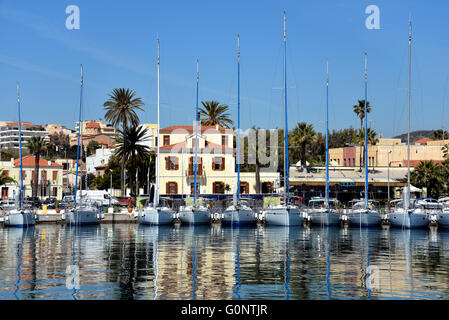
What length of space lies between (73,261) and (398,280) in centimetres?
1622

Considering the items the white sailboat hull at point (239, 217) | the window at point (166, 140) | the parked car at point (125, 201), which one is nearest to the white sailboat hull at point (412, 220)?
the white sailboat hull at point (239, 217)

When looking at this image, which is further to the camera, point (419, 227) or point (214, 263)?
point (419, 227)

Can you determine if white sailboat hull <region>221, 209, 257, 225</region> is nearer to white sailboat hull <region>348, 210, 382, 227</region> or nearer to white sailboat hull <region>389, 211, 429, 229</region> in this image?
white sailboat hull <region>348, 210, 382, 227</region>

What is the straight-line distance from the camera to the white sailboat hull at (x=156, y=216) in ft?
194

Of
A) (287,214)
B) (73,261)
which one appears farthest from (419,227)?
(73,261)

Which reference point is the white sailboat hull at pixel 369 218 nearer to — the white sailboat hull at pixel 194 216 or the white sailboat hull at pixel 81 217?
the white sailboat hull at pixel 194 216

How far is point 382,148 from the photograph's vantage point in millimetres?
97562

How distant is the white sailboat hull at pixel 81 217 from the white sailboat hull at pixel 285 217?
17461 millimetres

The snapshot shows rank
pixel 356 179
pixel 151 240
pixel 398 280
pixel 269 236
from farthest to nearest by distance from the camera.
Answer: pixel 356 179 < pixel 269 236 < pixel 151 240 < pixel 398 280

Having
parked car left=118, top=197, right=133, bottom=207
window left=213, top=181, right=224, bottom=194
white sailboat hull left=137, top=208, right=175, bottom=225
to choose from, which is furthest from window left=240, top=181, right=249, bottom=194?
white sailboat hull left=137, top=208, right=175, bottom=225

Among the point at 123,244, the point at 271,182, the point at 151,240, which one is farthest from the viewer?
the point at 271,182

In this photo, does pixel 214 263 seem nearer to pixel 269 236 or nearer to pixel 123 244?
pixel 123 244

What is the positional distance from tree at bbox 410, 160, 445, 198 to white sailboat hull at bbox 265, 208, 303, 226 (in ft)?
96.1

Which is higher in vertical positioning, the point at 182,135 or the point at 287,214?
the point at 182,135
